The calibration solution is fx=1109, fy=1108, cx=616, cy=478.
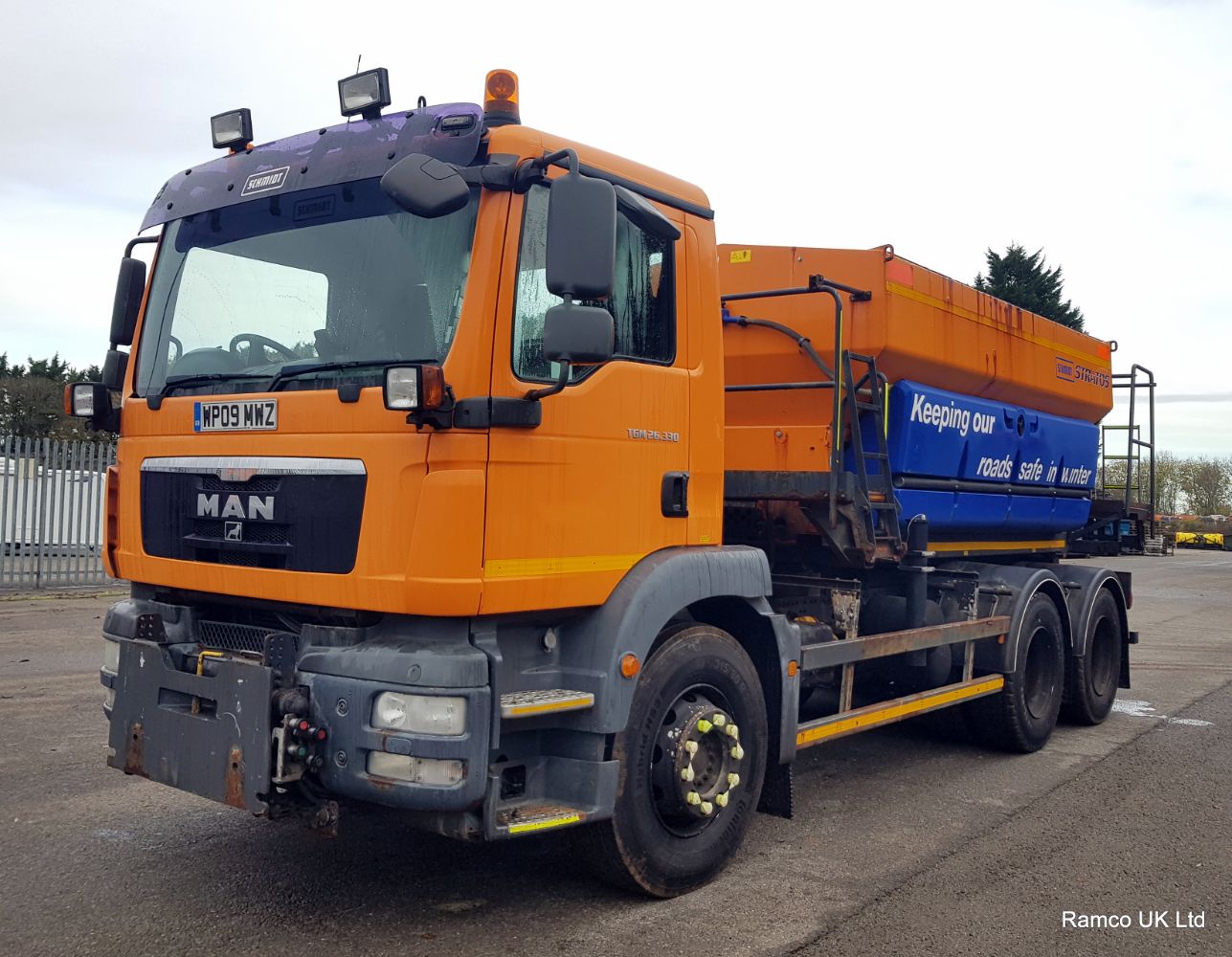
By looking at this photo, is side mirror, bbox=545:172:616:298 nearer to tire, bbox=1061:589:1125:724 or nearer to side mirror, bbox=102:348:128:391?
side mirror, bbox=102:348:128:391

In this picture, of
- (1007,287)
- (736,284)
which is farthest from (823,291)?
(1007,287)

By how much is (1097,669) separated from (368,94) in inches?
270

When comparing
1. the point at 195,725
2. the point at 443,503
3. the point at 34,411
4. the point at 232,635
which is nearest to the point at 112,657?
the point at 232,635

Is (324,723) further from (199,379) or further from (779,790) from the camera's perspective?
(779,790)

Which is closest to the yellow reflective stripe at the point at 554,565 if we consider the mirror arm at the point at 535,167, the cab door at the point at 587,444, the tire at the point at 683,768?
the cab door at the point at 587,444

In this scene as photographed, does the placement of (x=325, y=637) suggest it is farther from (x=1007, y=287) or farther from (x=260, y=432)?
(x=1007, y=287)

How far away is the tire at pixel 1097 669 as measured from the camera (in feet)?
26.5

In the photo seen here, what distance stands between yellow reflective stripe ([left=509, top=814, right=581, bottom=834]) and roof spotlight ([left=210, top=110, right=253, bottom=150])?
120 inches

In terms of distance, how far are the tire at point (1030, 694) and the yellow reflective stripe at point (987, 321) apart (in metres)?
1.80

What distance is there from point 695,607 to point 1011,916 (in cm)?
174

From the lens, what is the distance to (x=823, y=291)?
5992 mm

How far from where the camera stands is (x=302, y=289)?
421cm

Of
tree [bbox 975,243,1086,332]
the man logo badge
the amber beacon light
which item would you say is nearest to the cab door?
the amber beacon light

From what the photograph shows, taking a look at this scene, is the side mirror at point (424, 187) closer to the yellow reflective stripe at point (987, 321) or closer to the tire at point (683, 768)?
the tire at point (683, 768)
